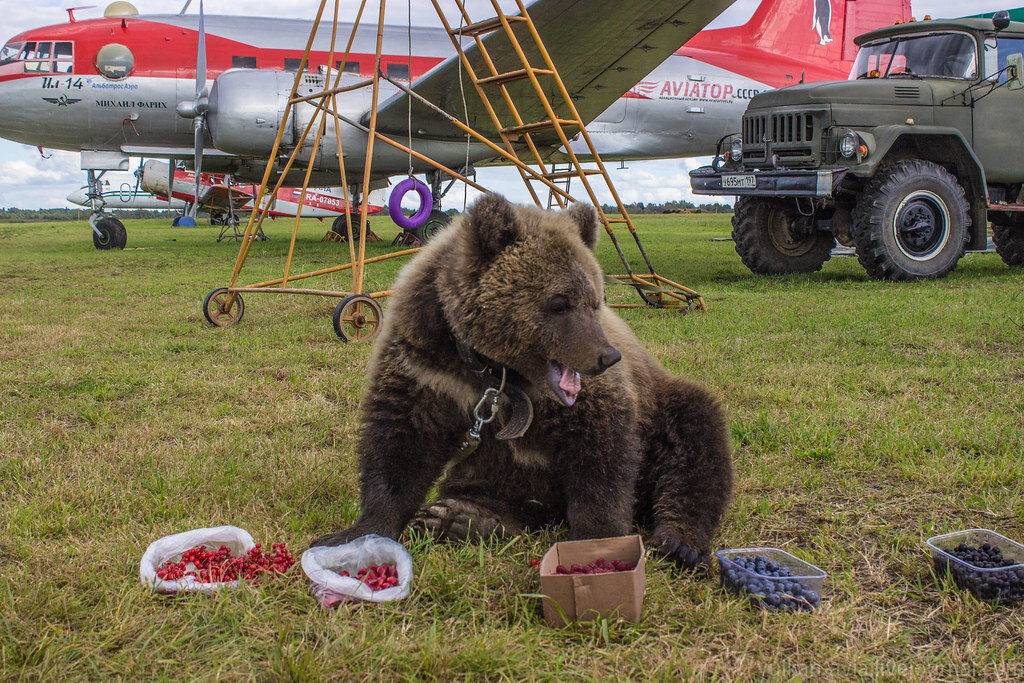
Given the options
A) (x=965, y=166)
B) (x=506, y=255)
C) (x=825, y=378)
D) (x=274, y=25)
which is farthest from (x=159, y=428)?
(x=274, y=25)

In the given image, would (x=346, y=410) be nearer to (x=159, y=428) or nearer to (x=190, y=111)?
(x=159, y=428)

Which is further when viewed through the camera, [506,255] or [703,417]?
[703,417]

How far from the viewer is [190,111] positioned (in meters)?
14.0

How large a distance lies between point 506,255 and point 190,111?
13.4 m

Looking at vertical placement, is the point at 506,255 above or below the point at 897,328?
above

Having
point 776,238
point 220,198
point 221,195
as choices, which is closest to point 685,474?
point 776,238

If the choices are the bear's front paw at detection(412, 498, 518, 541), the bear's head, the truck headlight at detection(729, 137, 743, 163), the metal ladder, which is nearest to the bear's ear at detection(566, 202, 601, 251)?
the bear's head

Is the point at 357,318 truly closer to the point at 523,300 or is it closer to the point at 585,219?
the point at 585,219

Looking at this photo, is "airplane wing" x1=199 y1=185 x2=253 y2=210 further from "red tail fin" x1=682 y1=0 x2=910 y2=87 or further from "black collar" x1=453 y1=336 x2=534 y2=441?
"black collar" x1=453 y1=336 x2=534 y2=441

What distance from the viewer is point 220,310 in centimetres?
718

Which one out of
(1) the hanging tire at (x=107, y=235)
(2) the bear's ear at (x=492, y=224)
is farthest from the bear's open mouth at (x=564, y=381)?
(1) the hanging tire at (x=107, y=235)

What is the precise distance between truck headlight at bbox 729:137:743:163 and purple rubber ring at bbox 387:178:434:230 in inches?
207

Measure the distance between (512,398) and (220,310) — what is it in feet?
17.6

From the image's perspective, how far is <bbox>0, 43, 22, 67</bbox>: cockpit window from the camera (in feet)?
50.4
